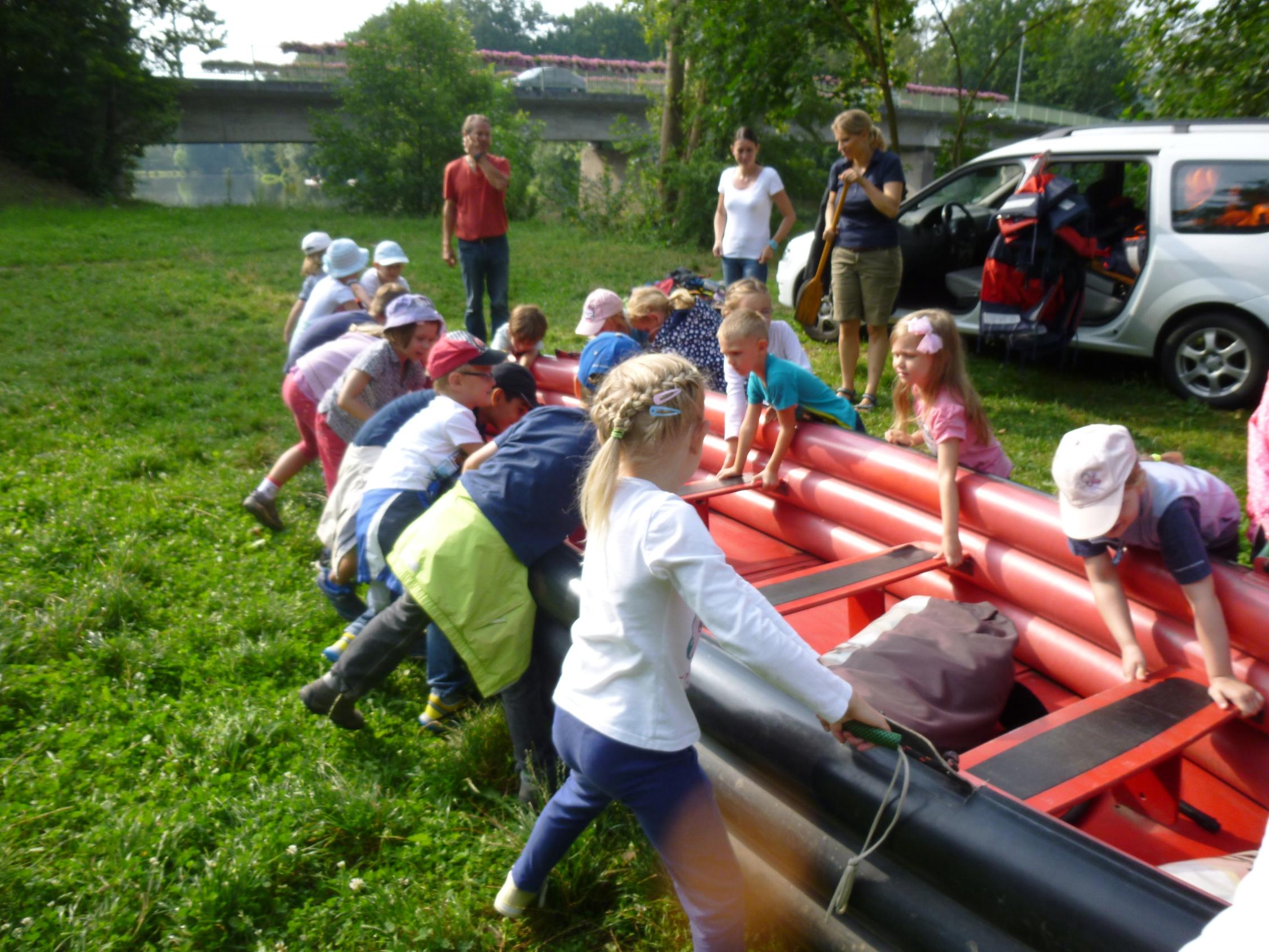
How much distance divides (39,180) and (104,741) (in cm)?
2014

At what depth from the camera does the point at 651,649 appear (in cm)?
190

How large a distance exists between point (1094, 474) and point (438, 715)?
7.33ft

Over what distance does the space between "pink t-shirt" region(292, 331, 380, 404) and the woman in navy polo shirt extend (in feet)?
9.78

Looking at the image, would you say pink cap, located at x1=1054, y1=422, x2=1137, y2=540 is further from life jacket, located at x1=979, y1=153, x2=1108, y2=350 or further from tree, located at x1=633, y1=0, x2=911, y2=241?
tree, located at x1=633, y1=0, x2=911, y2=241

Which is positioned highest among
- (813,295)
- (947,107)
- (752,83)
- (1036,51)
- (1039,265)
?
(947,107)

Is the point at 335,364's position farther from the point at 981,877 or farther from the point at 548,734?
the point at 981,877

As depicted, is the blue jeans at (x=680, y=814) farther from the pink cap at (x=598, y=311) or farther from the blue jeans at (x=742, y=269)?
the blue jeans at (x=742, y=269)

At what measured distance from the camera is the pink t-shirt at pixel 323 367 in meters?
4.83

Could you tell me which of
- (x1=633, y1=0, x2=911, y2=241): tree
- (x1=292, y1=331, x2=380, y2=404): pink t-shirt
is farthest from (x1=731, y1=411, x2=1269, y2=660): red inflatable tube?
(x1=633, y1=0, x2=911, y2=241): tree

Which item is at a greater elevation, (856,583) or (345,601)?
(856,583)

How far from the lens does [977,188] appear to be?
25.7 feet

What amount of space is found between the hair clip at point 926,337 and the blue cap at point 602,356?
1.03 m

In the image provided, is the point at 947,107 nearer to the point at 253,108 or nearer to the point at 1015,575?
the point at 253,108

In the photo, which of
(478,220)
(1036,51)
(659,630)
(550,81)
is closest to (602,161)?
(550,81)
